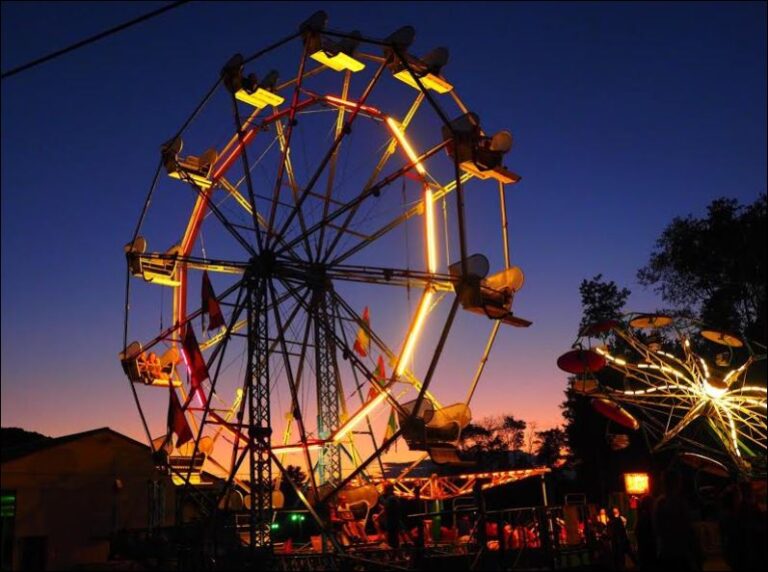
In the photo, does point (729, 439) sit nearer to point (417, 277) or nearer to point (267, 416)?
point (417, 277)

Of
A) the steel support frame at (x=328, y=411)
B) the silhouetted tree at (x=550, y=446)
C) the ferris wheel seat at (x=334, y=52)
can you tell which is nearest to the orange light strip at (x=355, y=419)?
the steel support frame at (x=328, y=411)

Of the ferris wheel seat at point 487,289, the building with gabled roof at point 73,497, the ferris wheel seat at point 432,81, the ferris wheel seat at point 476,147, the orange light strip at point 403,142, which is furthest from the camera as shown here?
the orange light strip at point 403,142

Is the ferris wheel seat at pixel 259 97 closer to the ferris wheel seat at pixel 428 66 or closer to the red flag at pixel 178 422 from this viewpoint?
the ferris wheel seat at pixel 428 66

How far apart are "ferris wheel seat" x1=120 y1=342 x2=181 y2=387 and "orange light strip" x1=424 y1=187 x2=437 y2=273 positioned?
849 cm

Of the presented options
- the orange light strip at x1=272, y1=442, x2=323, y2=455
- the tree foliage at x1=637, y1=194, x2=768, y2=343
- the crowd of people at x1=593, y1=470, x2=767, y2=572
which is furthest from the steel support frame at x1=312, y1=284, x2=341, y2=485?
the tree foliage at x1=637, y1=194, x2=768, y2=343

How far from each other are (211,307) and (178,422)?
330 cm

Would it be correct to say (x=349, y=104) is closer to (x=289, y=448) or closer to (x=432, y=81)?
(x=432, y=81)

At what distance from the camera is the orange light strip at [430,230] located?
65.3 ft

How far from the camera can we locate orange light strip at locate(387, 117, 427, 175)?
20.3 m

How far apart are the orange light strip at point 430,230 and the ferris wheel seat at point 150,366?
Answer: 849 centimetres

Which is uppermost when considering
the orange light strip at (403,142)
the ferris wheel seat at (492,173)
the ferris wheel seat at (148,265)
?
the orange light strip at (403,142)

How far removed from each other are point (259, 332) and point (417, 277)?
4.15 meters

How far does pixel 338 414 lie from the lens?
65.6ft

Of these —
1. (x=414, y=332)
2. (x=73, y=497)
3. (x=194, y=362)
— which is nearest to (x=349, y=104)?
(x=414, y=332)
